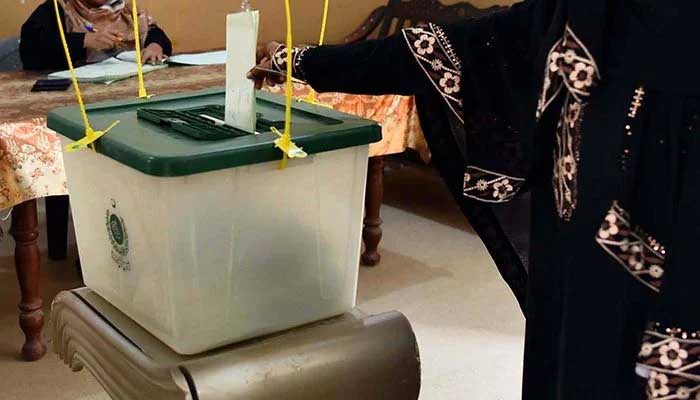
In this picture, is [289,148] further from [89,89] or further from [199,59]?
[199,59]

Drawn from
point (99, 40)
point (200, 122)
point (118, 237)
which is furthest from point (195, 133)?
point (99, 40)

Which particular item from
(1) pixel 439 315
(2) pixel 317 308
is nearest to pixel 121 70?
(1) pixel 439 315

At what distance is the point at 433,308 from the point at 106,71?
125 centimetres

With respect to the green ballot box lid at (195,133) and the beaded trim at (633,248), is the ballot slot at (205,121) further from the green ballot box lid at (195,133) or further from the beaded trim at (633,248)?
the beaded trim at (633,248)

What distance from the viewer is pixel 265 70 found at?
1.17 meters

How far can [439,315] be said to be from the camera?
2.57m

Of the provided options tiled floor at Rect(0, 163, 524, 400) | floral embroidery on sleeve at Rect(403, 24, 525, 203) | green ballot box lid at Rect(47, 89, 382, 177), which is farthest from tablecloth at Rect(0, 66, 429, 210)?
floral embroidery on sleeve at Rect(403, 24, 525, 203)

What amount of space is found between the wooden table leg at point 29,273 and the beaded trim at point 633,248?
1.62 meters

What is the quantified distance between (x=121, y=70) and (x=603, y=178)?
1.88m

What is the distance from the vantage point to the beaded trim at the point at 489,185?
46.7 inches

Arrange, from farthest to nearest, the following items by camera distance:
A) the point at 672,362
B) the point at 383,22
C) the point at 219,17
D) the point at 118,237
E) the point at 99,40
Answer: the point at 383,22, the point at 219,17, the point at 99,40, the point at 118,237, the point at 672,362

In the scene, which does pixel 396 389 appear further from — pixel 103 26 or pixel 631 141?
pixel 103 26

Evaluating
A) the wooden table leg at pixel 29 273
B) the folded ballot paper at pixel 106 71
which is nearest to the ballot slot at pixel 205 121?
the wooden table leg at pixel 29 273

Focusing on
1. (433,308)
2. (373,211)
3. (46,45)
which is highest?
(46,45)
